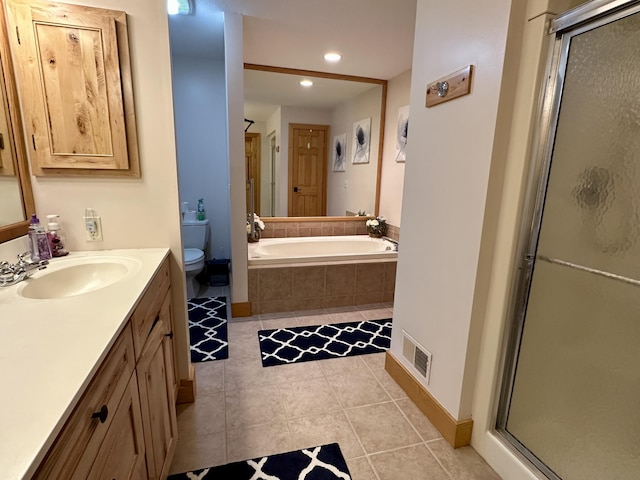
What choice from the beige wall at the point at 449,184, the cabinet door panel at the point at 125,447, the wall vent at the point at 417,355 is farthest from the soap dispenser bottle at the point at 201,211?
the cabinet door panel at the point at 125,447

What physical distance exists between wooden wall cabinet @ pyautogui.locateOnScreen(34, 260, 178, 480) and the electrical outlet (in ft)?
1.15

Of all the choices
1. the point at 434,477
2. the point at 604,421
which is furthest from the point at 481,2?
the point at 434,477

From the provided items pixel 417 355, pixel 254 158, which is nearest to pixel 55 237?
pixel 417 355

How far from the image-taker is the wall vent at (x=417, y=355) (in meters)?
1.75

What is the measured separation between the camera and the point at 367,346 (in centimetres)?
246

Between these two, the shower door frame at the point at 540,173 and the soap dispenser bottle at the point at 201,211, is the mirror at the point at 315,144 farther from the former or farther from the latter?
the shower door frame at the point at 540,173

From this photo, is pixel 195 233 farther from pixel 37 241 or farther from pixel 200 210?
pixel 37 241

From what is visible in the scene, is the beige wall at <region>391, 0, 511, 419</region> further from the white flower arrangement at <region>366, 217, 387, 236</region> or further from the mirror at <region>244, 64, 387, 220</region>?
the mirror at <region>244, 64, 387, 220</region>

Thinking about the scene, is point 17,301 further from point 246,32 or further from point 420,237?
point 246,32

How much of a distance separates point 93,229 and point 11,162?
1.27 ft

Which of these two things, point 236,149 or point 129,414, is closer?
point 129,414

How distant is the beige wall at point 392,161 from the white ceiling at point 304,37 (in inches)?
5.6

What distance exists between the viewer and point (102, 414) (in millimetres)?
733

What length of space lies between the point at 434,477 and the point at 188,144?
11.4 ft
